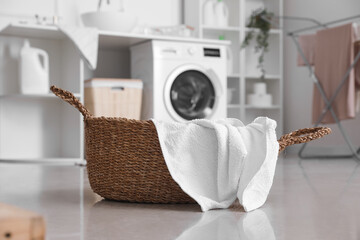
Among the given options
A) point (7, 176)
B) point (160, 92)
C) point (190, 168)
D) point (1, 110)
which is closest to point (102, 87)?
point (160, 92)

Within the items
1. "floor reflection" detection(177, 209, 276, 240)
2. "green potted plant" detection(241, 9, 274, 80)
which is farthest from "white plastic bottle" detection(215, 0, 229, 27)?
"floor reflection" detection(177, 209, 276, 240)

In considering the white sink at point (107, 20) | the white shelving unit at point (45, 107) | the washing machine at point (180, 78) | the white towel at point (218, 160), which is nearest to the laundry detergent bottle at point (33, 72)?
the white shelving unit at point (45, 107)

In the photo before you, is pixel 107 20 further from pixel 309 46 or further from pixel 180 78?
pixel 309 46

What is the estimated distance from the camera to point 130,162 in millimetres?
A: 1919

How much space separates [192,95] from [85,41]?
3.02 ft

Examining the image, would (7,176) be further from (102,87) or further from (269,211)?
(269,211)

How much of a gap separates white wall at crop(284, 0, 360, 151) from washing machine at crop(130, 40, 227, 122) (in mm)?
1121

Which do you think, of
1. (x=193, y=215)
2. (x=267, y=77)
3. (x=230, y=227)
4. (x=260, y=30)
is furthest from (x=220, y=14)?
(x=230, y=227)

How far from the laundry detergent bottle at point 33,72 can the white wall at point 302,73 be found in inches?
94.7

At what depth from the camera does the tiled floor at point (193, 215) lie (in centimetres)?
144

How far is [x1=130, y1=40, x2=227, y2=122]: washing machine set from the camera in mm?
4141

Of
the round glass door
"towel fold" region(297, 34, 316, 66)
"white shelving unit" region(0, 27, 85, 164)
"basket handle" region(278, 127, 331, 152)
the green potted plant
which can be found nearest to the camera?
"basket handle" region(278, 127, 331, 152)

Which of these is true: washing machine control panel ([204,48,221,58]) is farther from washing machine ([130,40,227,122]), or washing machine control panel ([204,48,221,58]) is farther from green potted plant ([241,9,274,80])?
green potted plant ([241,9,274,80])

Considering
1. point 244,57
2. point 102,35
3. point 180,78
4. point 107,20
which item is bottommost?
point 180,78
